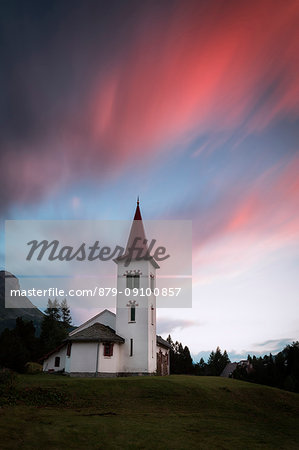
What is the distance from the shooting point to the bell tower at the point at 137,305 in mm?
34531

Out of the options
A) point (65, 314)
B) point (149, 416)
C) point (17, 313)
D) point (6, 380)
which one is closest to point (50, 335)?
point (65, 314)

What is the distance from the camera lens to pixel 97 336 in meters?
33.3

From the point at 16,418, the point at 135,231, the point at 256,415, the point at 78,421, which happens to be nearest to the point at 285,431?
the point at 256,415

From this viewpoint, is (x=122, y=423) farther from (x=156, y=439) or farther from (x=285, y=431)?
(x=285, y=431)

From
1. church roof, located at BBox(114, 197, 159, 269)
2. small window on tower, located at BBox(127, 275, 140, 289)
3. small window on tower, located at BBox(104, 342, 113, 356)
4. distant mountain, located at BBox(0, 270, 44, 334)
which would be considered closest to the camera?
small window on tower, located at BBox(104, 342, 113, 356)

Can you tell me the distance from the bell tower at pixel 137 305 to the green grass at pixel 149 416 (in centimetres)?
882

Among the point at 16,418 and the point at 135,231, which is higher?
the point at 135,231

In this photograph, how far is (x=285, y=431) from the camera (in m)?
16.8

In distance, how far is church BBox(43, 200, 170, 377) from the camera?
32.6 meters

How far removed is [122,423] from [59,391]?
7.41 m

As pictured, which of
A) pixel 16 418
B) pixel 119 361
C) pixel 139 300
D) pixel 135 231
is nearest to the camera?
pixel 16 418

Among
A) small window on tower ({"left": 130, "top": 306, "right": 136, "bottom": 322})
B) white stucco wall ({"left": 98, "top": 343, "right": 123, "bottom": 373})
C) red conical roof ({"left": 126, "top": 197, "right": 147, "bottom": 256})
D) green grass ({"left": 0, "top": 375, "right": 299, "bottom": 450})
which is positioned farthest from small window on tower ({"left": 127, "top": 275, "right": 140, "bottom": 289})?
green grass ({"left": 0, "top": 375, "right": 299, "bottom": 450})

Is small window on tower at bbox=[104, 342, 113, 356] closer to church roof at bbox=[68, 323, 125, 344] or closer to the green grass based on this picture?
church roof at bbox=[68, 323, 125, 344]

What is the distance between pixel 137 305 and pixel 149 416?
63.0 ft
